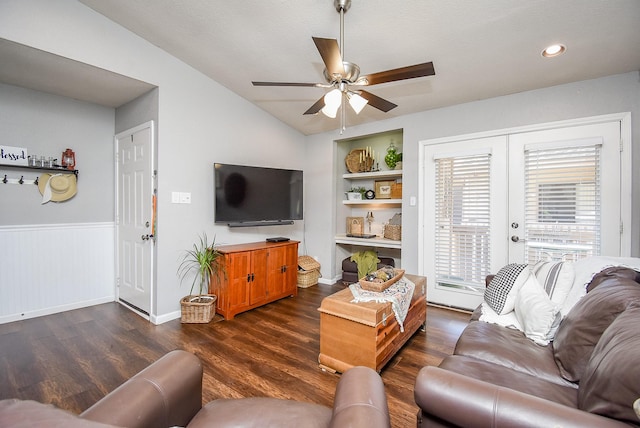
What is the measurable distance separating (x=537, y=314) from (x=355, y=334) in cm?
114

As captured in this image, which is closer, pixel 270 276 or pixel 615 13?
pixel 615 13

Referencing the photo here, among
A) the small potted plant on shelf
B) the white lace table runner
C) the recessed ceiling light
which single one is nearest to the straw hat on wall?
the small potted plant on shelf

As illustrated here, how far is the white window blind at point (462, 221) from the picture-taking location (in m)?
3.16

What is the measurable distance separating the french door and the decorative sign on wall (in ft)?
15.0

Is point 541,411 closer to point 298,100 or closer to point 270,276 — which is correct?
point 270,276

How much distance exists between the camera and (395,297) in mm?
2094

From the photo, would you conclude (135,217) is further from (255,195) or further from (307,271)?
(307,271)

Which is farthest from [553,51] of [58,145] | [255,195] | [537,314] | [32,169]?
[32,169]

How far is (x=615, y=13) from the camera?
187 centimetres

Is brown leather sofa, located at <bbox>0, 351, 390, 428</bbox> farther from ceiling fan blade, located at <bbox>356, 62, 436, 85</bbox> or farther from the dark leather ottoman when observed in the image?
the dark leather ottoman

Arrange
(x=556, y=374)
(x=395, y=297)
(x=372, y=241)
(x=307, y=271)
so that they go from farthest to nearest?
(x=307, y=271) → (x=372, y=241) → (x=395, y=297) → (x=556, y=374)

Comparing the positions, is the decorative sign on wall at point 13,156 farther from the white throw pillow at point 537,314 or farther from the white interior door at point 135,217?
the white throw pillow at point 537,314

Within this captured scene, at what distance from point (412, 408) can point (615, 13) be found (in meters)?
2.94

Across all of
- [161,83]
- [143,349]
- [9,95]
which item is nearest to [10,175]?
[9,95]
